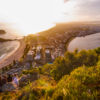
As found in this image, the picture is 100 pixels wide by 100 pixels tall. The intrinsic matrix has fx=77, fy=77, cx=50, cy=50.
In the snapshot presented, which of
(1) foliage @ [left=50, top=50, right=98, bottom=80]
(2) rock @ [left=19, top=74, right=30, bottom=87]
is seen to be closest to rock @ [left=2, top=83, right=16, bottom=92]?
(2) rock @ [left=19, top=74, right=30, bottom=87]

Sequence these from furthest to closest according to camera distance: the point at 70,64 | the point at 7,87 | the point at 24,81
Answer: the point at 24,81 < the point at 70,64 < the point at 7,87

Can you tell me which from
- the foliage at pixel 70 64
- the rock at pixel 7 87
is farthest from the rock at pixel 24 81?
the foliage at pixel 70 64

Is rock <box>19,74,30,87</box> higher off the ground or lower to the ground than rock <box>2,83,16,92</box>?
higher

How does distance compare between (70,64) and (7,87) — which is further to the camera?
(70,64)

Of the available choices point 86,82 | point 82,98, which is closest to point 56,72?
point 86,82

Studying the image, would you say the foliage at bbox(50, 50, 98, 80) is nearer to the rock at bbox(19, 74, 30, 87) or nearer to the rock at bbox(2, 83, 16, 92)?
the rock at bbox(19, 74, 30, 87)

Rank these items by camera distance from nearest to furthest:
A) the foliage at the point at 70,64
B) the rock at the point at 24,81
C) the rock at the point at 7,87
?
the rock at the point at 7,87 → the foliage at the point at 70,64 → the rock at the point at 24,81

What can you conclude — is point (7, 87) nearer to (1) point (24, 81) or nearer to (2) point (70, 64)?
(1) point (24, 81)

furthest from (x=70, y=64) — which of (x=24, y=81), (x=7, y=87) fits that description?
(x=7, y=87)

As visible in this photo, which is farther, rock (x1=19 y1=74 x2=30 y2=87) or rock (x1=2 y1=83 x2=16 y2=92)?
rock (x1=19 y1=74 x2=30 y2=87)

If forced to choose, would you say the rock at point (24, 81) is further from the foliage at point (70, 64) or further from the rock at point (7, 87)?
the foliage at point (70, 64)

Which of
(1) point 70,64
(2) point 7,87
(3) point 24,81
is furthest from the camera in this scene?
(3) point 24,81
